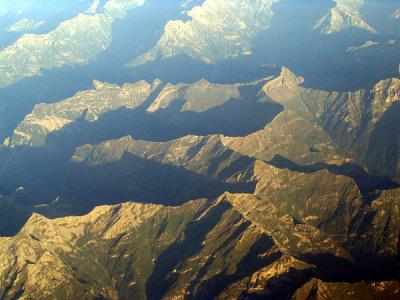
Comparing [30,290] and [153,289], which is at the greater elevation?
[30,290]

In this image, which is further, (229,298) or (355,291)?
(229,298)

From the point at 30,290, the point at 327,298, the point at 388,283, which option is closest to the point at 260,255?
the point at 327,298

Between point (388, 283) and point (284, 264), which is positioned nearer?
point (388, 283)

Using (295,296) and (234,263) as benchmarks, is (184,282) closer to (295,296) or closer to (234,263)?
(234,263)

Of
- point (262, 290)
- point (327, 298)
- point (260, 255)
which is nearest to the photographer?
Result: point (327, 298)

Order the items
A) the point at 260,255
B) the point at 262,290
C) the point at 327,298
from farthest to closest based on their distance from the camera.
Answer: the point at 260,255 < the point at 262,290 < the point at 327,298

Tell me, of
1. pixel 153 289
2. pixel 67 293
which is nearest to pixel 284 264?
pixel 153 289

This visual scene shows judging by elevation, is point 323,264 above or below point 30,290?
below

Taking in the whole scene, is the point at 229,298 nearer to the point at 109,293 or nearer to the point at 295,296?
the point at 295,296

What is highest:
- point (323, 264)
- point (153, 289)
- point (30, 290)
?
point (30, 290)
